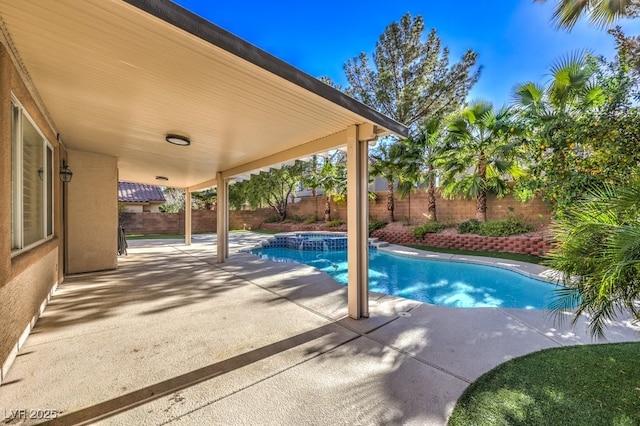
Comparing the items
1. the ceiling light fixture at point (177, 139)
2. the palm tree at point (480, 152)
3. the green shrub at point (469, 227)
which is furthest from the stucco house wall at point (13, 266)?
the green shrub at point (469, 227)

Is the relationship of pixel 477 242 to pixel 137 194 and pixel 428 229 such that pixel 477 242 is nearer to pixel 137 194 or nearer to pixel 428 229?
pixel 428 229

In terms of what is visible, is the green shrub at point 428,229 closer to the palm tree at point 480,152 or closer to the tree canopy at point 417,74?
the palm tree at point 480,152

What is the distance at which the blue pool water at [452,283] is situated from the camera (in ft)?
21.8

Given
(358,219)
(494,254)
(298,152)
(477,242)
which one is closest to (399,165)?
(477,242)

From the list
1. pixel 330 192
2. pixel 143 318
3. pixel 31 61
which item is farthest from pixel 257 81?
pixel 330 192

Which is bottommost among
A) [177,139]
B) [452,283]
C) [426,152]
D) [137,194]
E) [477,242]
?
[452,283]

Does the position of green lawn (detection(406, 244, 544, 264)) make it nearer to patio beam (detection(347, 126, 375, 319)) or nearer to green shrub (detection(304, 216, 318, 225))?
patio beam (detection(347, 126, 375, 319))

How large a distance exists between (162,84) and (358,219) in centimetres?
330

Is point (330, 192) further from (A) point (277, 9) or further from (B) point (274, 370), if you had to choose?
(B) point (274, 370)

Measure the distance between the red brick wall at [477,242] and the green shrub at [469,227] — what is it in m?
0.41

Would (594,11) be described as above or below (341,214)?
above

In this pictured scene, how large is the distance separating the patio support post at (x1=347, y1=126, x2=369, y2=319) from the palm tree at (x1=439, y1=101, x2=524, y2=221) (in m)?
8.45

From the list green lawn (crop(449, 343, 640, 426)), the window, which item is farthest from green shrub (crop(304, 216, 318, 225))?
green lawn (crop(449, 343, 640, 426))

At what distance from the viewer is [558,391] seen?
2525 mm
